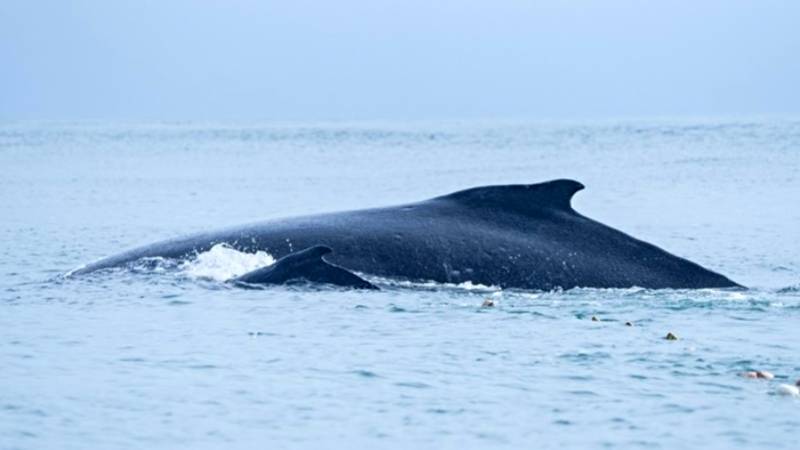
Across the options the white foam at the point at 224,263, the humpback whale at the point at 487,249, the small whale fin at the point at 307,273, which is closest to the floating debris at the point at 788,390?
the humpback whale at the point at 487,249

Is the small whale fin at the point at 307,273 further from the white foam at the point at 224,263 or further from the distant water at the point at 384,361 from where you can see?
the white foam at the point at 224,263

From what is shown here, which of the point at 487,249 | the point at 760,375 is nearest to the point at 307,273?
the point at 487,249

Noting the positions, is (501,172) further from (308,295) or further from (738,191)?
(308,295)

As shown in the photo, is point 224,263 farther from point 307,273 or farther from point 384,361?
point 384,361

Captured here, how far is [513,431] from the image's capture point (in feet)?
30.5

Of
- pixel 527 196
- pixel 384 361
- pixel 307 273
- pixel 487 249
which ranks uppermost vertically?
pixel 527 196

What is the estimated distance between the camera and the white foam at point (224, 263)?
47.9 ft

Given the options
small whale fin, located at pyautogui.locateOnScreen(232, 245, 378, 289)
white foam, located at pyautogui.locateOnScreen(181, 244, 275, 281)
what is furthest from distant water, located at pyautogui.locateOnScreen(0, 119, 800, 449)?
small whale fin, located at pyautogui.locateOnScreen(232, 245, 378, 289)

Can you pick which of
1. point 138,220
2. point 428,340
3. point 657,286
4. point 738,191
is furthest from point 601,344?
point 738,191

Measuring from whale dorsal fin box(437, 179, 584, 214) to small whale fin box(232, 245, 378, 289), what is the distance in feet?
5.09

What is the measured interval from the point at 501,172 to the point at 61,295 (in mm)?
44404

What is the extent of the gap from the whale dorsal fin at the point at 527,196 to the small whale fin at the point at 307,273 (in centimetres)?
155

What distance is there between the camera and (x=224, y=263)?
14758 mm

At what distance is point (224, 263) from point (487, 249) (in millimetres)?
2530
